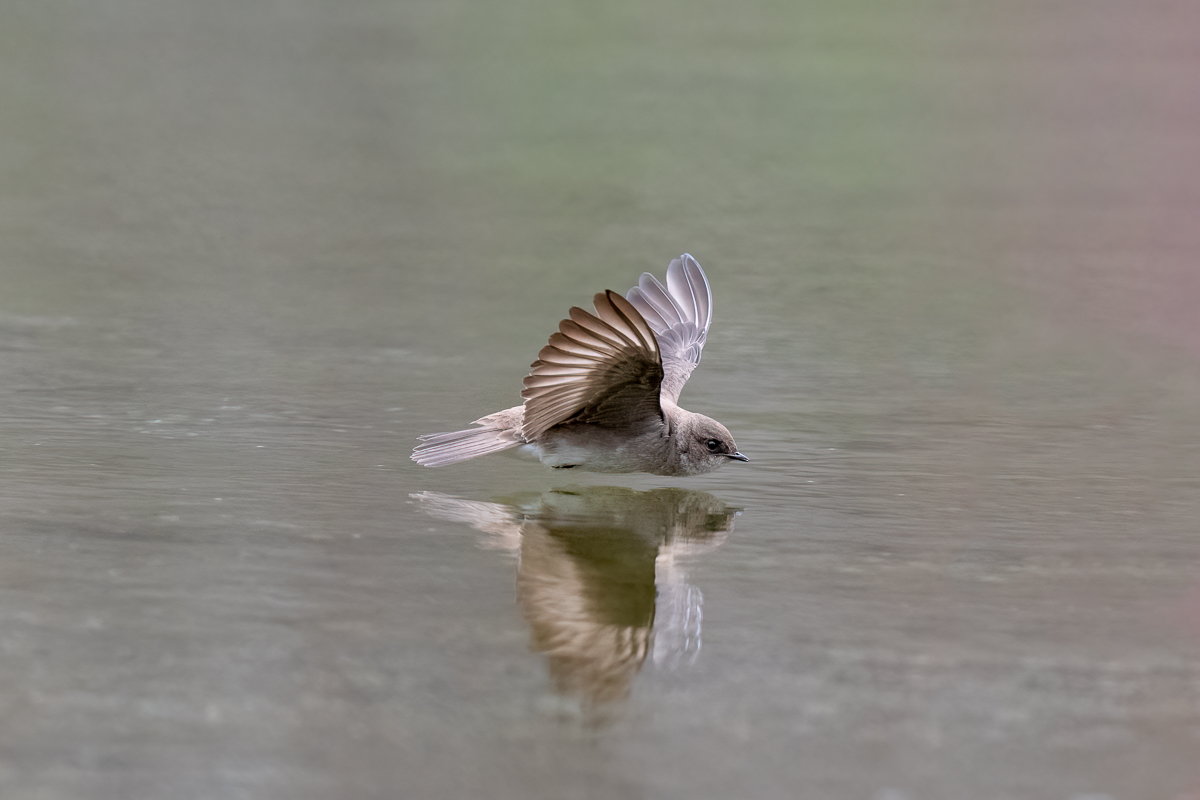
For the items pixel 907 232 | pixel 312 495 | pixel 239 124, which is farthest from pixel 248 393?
pixel 239 124

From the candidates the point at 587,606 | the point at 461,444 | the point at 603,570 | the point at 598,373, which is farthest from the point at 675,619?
the point at 461,444

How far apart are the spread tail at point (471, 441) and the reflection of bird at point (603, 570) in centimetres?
15

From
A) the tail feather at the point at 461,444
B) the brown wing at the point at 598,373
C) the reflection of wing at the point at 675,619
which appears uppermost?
the brown wing at the point at 598,373

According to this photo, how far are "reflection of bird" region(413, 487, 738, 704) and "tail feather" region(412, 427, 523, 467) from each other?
151mm

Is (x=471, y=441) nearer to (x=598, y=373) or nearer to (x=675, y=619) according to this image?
(x=598, y=373)

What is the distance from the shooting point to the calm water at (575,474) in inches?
143

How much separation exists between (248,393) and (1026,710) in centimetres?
402

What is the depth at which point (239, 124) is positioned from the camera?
43.4 ft

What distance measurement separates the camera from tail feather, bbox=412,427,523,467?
18.5ft

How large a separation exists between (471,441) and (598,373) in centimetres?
65

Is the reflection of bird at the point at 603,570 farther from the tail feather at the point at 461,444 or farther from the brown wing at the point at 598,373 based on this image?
the brown wing at the point at 598,373

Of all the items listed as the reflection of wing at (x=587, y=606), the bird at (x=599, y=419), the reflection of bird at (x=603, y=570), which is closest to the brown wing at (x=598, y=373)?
the bird at (x=599, y=419)

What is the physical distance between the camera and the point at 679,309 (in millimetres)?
7250

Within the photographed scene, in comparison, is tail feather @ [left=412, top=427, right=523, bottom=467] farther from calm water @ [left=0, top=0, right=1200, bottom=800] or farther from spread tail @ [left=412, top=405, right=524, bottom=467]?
calm water @ [left=0, top=0, right=1200, bottom=800]
